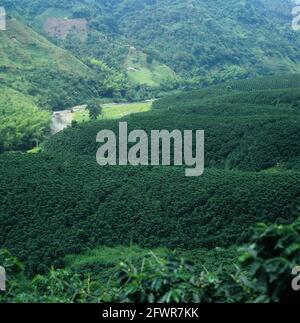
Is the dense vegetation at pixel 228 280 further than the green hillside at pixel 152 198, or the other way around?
the green hillside at pixel 152 198

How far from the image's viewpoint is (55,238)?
33.9 m

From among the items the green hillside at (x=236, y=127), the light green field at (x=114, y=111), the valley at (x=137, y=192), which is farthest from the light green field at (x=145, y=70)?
the green hillside at (x=236, y=127)

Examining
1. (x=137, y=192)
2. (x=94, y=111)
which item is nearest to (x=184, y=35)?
(x=94, y=111)

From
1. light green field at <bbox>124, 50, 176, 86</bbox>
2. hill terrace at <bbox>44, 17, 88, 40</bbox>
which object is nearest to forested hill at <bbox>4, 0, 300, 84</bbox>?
light green field at <bbox>124, 50, 176, 86</bbox>

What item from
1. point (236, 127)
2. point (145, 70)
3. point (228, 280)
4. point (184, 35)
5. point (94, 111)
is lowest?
point (228, 280)

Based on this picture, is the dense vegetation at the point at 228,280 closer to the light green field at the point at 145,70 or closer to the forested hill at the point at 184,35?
the light green field at the point at 145,70

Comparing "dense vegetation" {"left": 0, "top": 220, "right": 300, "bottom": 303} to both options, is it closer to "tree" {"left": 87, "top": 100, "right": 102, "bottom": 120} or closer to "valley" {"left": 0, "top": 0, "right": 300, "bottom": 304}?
"valley" {"left": 0, "top": 0, "right": 300, "bottom": 304}

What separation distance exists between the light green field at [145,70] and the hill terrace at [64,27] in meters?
14.2

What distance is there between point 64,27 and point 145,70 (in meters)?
24.3

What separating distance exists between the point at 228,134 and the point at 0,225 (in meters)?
21.9

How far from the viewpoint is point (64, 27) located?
401 ft

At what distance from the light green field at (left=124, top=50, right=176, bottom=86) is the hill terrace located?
14191 mm

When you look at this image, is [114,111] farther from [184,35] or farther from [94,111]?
[184,35]

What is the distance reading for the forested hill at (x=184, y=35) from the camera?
11406cm
